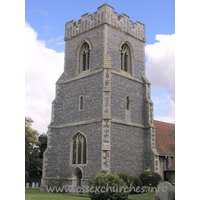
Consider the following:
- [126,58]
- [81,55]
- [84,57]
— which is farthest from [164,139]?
[81,55]

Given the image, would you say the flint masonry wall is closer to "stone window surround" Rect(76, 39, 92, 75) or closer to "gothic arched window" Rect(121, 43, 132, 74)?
"stone window surround" Rect(76, 39, 92, 75)

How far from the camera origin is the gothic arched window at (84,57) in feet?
76.3

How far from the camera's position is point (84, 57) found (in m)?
23.8

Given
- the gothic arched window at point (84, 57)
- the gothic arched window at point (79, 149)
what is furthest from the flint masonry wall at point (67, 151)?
the gothic arched window at point (84, 57)

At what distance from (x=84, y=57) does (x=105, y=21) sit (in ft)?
11.9

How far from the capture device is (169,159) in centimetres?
2481

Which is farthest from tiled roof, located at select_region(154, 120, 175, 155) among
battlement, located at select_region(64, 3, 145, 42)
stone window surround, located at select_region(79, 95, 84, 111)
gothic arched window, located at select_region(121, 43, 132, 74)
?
battlement, located at select_region(64, 3, 145, 42)

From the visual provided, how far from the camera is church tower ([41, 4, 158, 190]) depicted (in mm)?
20078

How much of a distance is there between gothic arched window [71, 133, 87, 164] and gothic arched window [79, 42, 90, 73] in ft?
19.2

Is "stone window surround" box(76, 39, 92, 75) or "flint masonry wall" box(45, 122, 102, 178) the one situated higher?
"stone window surround" box(76, 39, 92, 75)

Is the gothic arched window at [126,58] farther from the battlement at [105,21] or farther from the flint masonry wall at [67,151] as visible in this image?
the flint masonry wall at [67,151]

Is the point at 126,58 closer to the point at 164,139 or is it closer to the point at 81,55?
the point at 81,55
